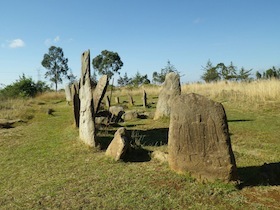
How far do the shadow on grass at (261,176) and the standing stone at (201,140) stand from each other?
1.15 feet

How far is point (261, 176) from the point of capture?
5.68 meters

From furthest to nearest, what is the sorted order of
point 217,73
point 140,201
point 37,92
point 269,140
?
1. point 217,73
2. point 37,92
3. point 269,140
4. point 140,201

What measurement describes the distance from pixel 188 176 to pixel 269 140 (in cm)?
444

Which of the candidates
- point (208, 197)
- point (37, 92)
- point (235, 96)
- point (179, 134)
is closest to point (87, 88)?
point (179, 134)

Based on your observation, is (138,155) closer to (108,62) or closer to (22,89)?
(22,89)

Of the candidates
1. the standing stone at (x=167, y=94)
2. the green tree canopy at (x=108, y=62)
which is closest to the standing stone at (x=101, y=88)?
the standing stone at (x=167, y=94)

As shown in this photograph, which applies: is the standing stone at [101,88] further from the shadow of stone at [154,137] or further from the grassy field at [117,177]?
the shadow of stone at [154,137]

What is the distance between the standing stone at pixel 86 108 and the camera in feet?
27.6

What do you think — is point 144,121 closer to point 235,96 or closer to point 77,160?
point 77,160

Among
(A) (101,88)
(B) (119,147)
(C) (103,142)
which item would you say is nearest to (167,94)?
(A) (101,88)

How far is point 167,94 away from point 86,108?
559 centimetres

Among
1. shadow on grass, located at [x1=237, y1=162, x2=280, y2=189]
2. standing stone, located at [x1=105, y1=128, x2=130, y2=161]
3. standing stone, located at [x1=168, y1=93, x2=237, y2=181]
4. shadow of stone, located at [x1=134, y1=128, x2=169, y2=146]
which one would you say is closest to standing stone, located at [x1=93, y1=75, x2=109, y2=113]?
shadow of stone, located at [x1=134, y1=128, x2=169, y2=146]

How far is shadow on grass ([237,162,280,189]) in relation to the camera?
543 cm

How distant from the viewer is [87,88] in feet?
29.6
